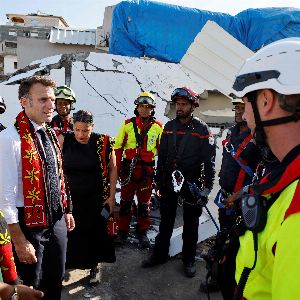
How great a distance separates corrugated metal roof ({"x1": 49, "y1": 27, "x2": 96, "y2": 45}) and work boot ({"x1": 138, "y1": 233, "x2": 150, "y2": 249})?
41.1ft

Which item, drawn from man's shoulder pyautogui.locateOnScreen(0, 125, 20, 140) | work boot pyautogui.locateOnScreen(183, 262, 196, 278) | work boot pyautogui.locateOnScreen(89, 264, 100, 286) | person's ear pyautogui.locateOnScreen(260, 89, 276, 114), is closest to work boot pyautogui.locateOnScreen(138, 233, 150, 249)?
work boot pyautogui.locateOnScreen(183, 262, 196, 278)

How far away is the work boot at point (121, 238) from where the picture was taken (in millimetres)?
4580

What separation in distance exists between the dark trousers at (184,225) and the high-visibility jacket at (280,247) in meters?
2.71

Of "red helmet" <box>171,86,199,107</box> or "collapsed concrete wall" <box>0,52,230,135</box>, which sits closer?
"red helmet" <box>171,86,199,107</box>

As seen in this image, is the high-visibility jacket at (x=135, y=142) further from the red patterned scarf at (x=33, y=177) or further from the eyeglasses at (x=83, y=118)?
the red patterned scarf at (x=33, y=177)

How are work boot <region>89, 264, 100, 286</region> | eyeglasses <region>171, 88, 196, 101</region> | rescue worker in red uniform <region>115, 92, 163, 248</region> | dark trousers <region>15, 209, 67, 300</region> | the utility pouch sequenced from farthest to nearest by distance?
rescue worker in red uniform <region>115, 92, 163, 248</region>
eyeglasses <region>171, 88, 196, 101</region>
work boot <region>89, 264, 100, 286</region>
dark trousers <region>15, 209, 67, 300</region>
the utility pouch

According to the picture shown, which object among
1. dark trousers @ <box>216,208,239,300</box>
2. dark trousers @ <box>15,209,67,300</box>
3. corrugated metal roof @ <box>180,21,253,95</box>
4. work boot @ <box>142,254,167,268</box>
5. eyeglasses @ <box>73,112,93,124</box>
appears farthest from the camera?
corrugated metal roof @ <box>180,21,253,95</box>

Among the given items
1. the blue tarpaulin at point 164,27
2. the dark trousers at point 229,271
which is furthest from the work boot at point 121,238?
the blue tarpaulin at point 164,27

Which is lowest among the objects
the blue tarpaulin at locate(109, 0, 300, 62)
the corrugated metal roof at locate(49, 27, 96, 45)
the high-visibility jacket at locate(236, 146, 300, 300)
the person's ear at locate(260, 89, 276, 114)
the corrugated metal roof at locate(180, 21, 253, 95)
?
the high-visibility jacket at locate(236, 146, 300, 300)

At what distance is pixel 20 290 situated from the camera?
1.58 metres

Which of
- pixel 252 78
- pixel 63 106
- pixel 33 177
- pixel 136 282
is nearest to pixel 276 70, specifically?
pixel 252 78

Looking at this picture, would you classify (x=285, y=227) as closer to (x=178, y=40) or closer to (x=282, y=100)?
(x=282, y=100)

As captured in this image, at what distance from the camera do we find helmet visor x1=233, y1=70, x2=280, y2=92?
4.03 ft

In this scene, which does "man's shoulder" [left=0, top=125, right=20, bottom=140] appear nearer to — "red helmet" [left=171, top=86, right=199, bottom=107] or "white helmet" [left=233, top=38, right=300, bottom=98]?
"white helmet" [left=233, top=38, right=300, bottom=98]
